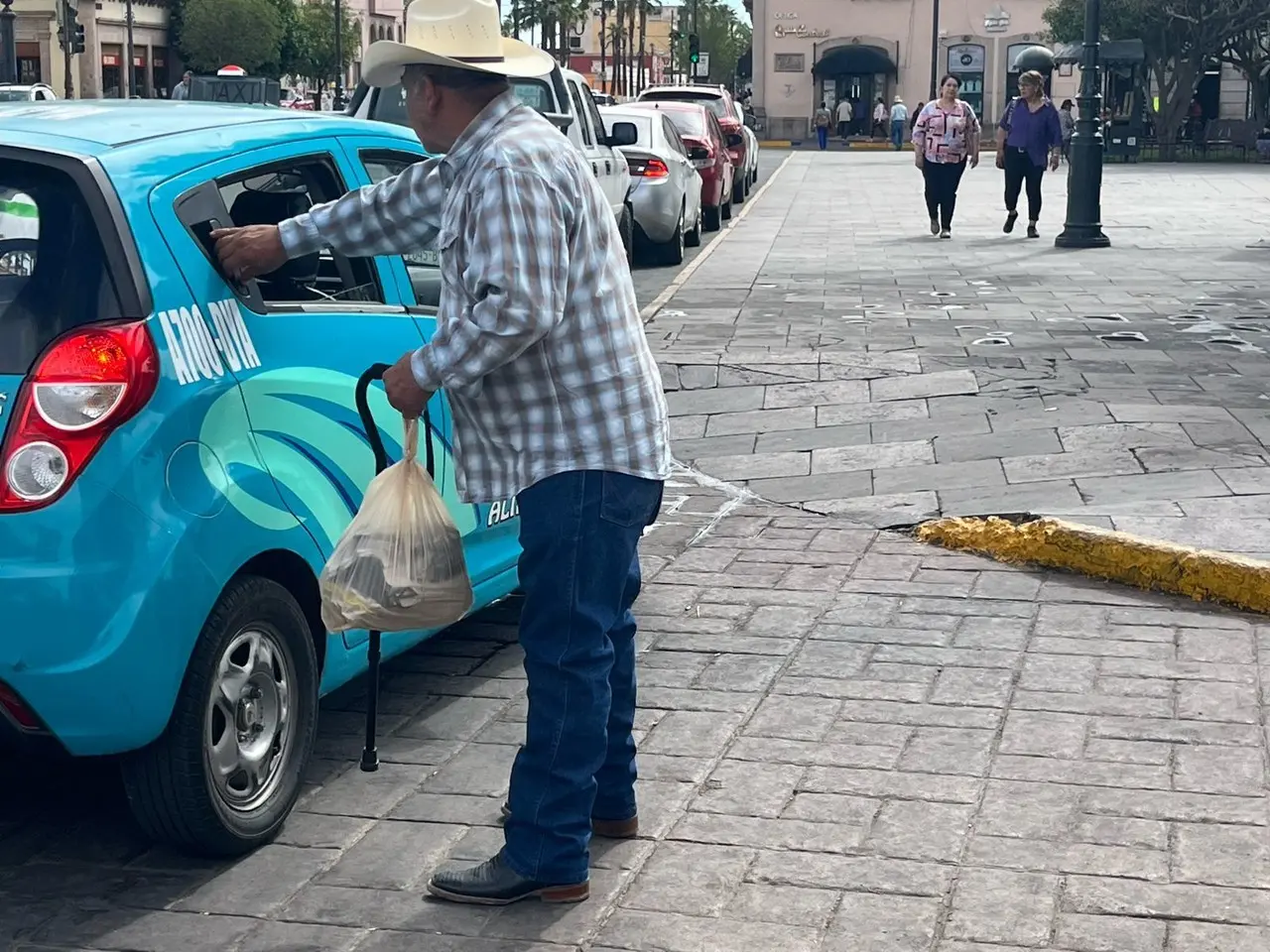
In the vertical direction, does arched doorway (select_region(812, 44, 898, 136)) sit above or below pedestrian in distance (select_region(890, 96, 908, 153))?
above

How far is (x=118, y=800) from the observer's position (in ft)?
13.7

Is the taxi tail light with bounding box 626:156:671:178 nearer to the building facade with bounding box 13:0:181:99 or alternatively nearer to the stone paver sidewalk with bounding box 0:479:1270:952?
the stone paver sidewalk with bounding box 0:479:1270:952

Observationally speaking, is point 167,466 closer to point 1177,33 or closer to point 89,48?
point 1177,33

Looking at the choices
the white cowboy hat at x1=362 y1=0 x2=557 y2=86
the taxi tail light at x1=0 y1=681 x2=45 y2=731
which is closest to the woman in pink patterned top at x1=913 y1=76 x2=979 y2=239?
the white cowboy hat at x1=362 y1=0 x2=557 y2=86

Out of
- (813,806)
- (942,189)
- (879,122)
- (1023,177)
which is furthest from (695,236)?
(879,122)

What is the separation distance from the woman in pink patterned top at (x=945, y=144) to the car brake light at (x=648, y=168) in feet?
→ 11.6

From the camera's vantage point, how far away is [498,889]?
3.59 meters

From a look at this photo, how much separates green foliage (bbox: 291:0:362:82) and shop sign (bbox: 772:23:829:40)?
69.8ft

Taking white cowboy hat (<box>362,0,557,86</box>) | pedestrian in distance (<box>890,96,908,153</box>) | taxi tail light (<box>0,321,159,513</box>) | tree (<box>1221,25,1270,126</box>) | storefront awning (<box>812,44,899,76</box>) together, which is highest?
storefront awning (<box>812,44,899,76</box>)

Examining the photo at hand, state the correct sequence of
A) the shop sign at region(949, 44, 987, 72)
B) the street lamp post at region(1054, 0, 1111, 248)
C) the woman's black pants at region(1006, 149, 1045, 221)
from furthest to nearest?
the shop sign at region(949, 44, 987, 72)
the woman's black pants at region(1006, 149, 1045, 221)
the street lamp post at region(1054, 0, 1111, 248)

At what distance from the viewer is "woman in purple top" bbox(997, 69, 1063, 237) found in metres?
19.3

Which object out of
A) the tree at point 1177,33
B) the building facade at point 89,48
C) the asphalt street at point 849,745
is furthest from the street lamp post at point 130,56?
the asphalt street at point 849,745

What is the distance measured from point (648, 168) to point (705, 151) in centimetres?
393

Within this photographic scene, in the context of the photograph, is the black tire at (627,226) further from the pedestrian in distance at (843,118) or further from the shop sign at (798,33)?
the shop sign at (798,33)
